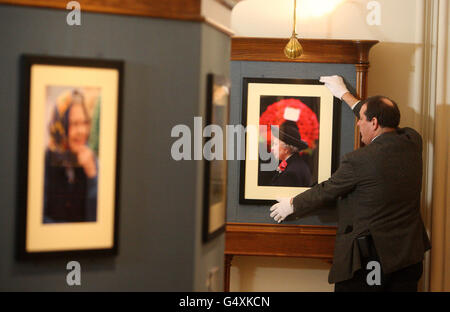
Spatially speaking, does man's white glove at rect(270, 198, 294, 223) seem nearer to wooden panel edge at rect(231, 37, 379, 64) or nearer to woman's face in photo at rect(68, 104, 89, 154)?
wooden panel edge at rect(231, 37, 379, 64)

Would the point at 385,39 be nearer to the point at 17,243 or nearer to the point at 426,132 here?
the point at 426,132

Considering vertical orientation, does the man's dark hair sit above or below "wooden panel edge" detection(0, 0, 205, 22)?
below

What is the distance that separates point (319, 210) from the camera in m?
3.26

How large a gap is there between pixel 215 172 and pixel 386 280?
5.46 feet

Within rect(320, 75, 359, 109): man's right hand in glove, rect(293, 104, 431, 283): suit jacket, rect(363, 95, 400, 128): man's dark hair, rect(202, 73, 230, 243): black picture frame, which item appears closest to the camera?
rect(202, 73, 230, 243): black picture frame

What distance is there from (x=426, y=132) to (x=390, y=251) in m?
1.11

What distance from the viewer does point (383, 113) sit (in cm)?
283

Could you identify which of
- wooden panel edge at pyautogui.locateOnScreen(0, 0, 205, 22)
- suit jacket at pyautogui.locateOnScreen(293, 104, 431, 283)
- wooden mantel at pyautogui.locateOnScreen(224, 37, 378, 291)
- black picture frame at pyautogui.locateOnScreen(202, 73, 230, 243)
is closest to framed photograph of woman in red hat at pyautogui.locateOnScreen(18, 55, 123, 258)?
wooden panel edge at pyautogui.locateOnScreen(0, 0, 205, 22)

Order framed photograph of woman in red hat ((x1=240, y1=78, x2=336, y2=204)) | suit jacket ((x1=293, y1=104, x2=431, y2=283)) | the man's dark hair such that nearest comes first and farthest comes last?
suit jacket ((x1=293, y1=104, x2=431, y2=283)), the man's dark hair, framed photograph of woman in red hat ((x1=240, y1=78, x2=336, y2=204))

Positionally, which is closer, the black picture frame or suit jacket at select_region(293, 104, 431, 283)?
the black picture frame

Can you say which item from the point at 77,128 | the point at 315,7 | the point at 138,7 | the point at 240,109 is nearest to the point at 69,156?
the point at 77,128

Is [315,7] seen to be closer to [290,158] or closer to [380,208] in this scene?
[290,158]

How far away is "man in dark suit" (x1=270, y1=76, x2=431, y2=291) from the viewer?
271 centimetres
